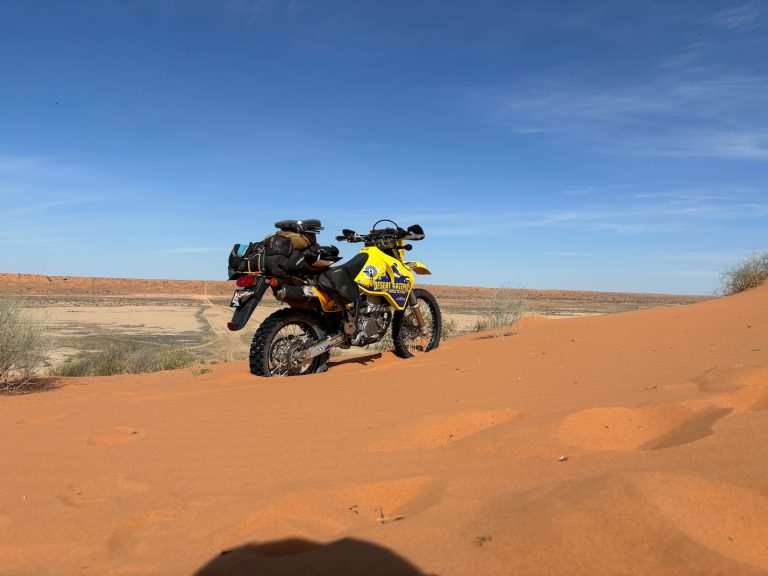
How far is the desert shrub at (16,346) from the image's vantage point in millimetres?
8039

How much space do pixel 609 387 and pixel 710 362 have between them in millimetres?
1063

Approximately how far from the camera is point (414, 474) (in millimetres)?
2912

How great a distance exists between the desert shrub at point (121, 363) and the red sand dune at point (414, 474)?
5206mm

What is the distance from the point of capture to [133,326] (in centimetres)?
2150

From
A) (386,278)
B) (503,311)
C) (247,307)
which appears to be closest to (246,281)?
(247,307)

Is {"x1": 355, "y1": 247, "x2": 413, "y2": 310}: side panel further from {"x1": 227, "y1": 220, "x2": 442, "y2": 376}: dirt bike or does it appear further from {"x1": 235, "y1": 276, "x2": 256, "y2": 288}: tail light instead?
{"x1": 235, "y1": 276, "x2": 256, "y2": 288}: tail light

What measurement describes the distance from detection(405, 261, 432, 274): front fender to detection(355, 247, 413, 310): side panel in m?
0.22

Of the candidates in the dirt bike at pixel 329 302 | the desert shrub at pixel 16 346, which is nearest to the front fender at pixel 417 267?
the dirt bike at pixel 329 302

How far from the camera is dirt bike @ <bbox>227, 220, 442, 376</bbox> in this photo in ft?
20.5

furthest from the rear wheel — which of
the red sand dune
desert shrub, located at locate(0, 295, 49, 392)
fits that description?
desert shrub, located at locate(0, 295, 49, 392)

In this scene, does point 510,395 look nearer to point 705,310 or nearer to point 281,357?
point 281,357

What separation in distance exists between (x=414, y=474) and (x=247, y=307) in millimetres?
3484

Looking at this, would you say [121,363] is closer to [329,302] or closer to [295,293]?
[329,302]

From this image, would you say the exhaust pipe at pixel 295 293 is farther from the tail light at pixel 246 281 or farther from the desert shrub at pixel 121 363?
the desert shrub at pixel 121 363
